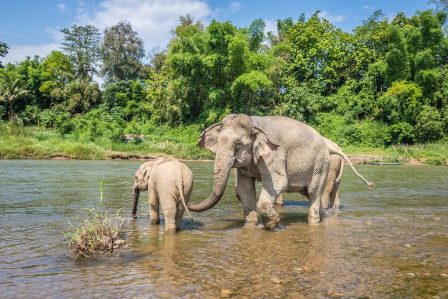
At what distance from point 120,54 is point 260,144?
153ft

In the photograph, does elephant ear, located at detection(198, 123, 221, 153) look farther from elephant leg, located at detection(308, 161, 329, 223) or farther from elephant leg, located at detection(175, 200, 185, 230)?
elephant leg, located at detection(308, 161, 329, 223)

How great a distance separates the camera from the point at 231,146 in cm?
740

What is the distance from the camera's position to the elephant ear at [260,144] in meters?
7.76

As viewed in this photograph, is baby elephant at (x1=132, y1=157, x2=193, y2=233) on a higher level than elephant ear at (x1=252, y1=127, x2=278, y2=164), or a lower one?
lower

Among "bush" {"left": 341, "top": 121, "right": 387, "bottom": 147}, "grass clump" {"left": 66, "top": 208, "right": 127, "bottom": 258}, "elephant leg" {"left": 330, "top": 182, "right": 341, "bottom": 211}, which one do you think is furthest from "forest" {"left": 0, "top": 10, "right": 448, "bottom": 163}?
"grass clump" {"left": 66, "top": 208, "right": 127, "bottom": 258}

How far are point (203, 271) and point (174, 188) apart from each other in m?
2.27

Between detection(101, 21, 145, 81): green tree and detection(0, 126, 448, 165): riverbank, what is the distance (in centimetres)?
1749

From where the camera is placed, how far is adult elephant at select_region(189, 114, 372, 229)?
7.49 meters

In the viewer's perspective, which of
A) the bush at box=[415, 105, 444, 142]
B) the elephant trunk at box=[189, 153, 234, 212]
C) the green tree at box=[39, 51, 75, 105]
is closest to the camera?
the elephant trunk at box=[189, 153, 234, 212]

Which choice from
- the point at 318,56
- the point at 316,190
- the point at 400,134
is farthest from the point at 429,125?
the point at 316,190

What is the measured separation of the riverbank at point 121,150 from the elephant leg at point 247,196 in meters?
23.1

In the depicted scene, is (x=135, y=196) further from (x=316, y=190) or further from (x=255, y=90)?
(x=255, y=90)

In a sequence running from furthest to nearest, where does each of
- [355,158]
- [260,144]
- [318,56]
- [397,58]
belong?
[318,56], [397,58], [355,158], [260,144]

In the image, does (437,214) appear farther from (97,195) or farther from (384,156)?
(384,156)
